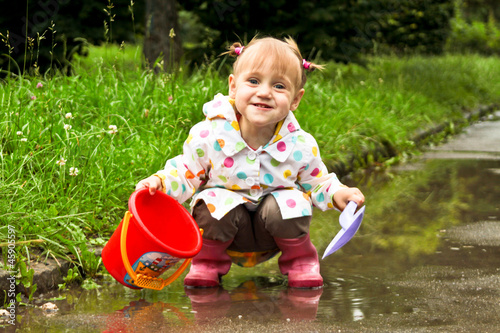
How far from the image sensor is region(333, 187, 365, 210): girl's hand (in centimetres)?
312

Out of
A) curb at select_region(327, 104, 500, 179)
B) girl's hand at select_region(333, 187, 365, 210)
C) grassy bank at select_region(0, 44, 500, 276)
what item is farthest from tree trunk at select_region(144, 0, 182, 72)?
girl's hand at select_region(333, 187, 365, 210)

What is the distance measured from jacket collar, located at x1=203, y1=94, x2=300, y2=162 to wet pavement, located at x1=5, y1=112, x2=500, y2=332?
1.98 feet

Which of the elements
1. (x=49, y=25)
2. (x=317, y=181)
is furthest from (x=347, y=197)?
(x=49, y=25)

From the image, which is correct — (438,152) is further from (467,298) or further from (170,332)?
(170,332)

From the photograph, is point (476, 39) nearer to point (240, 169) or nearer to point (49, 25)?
point (49, 25)

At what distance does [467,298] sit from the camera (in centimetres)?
306

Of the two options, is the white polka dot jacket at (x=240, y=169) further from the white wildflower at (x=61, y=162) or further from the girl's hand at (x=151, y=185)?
the white wildflower at (x=61, y=162)

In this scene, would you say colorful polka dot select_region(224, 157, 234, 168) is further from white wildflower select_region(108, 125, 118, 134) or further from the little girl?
white wildflower select_region(108, 125, 118, 134)

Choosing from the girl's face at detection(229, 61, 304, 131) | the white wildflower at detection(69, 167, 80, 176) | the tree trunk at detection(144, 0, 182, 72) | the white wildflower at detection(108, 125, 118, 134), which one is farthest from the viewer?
the tree trunk at detection(144, 0, 182, 72)

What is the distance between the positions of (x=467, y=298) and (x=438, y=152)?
16.9 feet

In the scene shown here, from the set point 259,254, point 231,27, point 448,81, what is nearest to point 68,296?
point 259,254

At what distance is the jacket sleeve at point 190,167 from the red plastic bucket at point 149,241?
9 cm

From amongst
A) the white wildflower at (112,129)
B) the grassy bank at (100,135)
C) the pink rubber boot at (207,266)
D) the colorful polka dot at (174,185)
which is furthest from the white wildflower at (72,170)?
the pink rubber boot at (207,266)

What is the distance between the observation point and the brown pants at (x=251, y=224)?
10.5 feet
